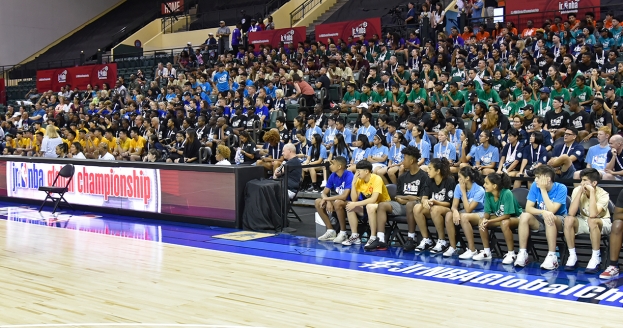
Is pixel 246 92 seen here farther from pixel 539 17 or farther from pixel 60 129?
pixel 539 17

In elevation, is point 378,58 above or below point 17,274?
above

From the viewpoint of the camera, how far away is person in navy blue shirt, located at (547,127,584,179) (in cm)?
939

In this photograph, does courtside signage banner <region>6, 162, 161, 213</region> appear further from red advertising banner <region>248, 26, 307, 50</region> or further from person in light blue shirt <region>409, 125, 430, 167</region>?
red advertising banner <region>248, 26, 307, 50</region>

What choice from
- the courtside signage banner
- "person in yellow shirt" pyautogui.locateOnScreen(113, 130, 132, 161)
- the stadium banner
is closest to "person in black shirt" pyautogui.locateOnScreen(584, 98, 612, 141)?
the courtside signage banner

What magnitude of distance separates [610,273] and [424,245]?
7.63 feet

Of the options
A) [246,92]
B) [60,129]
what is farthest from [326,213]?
[60,129]

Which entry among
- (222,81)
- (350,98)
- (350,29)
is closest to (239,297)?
(350,98)

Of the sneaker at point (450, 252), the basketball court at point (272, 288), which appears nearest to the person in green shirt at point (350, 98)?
the basketball court at point (272, 288)

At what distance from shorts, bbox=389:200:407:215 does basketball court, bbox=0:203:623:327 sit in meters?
0.49

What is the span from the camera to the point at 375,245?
866cm

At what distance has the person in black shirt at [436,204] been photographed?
27.0 ft

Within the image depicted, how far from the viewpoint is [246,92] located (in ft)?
57.5

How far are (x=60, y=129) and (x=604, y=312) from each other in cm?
1732

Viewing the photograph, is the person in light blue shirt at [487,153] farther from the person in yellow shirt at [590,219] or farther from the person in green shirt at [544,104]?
the person in yellow shirt at [590,219]
